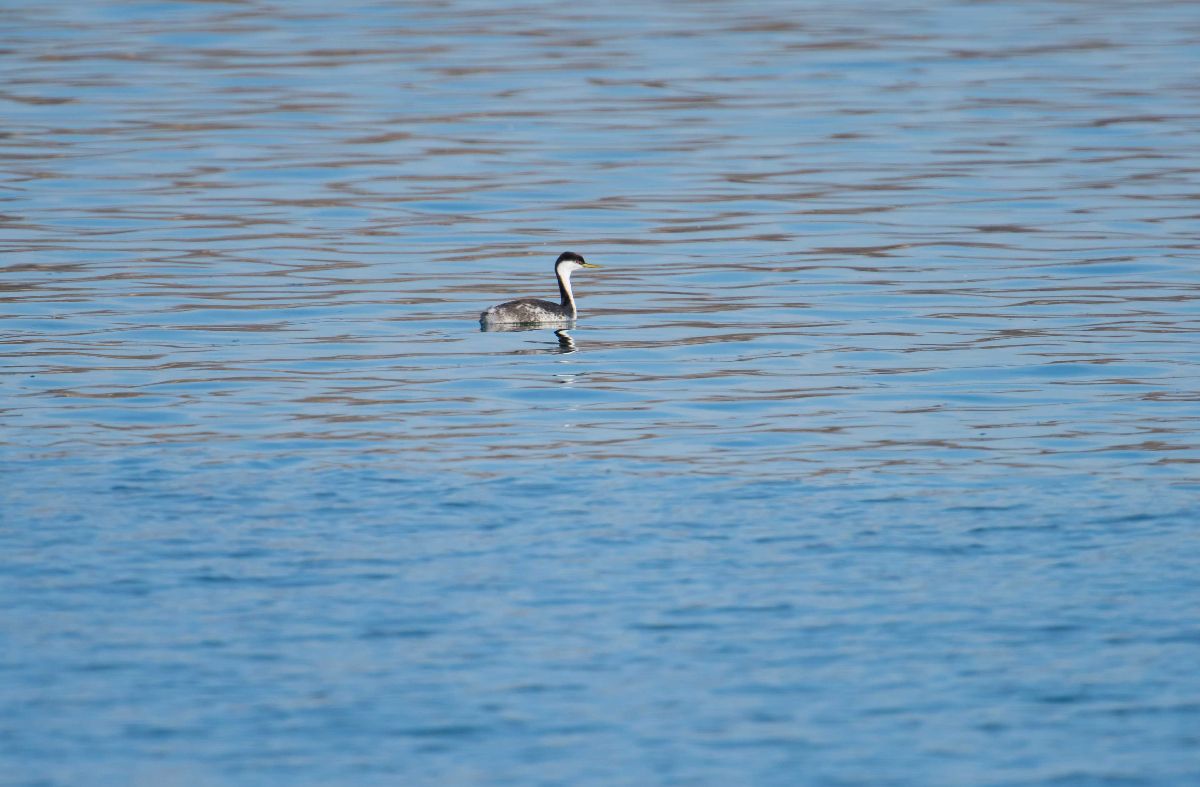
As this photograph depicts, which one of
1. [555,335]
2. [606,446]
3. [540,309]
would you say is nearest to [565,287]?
[555,335]

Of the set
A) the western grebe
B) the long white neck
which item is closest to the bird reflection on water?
the western grebe

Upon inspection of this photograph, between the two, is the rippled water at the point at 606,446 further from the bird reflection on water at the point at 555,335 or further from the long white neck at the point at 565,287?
the long white neck at the point at 565,287

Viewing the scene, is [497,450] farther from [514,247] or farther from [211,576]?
[514,247]

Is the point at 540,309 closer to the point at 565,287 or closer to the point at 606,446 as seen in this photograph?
the point at 565,287

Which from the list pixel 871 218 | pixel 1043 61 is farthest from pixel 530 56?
pixel 871 218

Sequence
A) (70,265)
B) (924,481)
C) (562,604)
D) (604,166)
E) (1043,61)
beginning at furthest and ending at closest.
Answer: (1043,61) < (604,166) < (70,265) < (924,481) < (562,604)

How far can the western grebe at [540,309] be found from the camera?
19453mm

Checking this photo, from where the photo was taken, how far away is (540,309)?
771 inches

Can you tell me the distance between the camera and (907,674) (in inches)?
385

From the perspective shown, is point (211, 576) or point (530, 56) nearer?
point (211, 576)

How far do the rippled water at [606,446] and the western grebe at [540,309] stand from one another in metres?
0.27

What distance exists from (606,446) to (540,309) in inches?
208

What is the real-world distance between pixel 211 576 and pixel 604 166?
20379 millimetres

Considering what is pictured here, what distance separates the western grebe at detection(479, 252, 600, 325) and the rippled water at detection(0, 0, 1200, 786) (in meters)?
0.27
